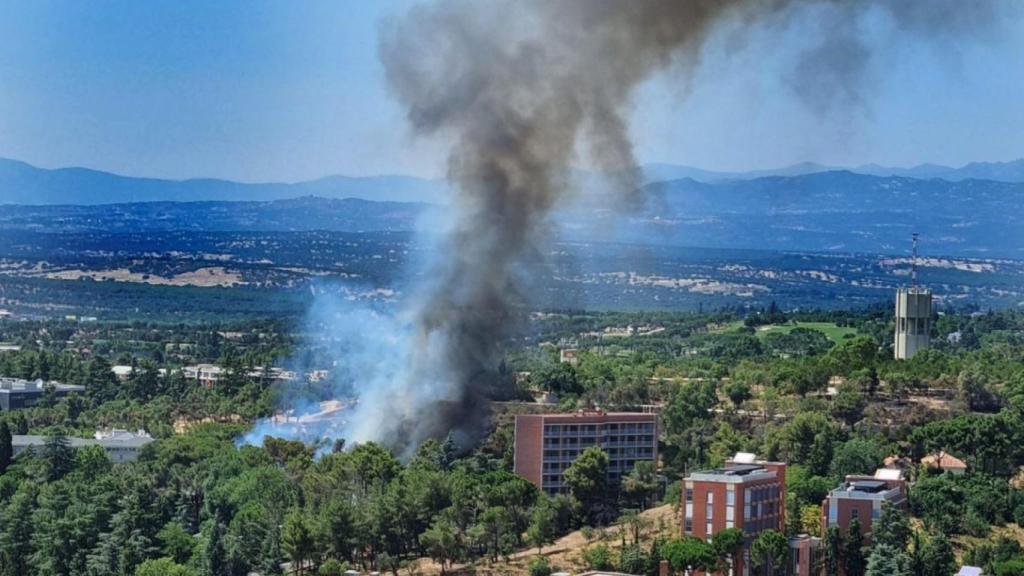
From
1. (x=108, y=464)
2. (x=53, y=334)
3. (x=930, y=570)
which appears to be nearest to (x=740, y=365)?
(x=108, y=464)

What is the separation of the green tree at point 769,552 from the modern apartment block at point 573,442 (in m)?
8.20

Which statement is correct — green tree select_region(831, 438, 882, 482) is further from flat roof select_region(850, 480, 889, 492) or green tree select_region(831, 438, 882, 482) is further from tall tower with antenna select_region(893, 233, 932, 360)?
tall tower with antenna select_region(893, 233, 932, 360)

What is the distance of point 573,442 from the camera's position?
42.4m

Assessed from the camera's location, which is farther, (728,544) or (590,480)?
(590,480)

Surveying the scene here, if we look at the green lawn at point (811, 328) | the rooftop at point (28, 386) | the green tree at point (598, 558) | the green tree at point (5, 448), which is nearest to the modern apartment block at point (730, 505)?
the green tree at point (598, 558)

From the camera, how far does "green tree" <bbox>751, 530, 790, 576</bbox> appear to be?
33.0 m

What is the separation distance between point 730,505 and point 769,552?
3.88 ft

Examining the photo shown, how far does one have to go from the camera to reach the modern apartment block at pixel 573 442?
137 ft

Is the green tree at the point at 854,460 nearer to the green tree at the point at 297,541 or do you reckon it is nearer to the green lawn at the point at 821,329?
the green tree at the point at 297,541

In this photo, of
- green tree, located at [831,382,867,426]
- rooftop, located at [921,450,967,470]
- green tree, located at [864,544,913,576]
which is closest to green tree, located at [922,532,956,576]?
green tree, located at [864,544,913,576]

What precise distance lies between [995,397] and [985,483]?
394 inches

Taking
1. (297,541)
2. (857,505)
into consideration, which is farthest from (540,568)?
(857,505)

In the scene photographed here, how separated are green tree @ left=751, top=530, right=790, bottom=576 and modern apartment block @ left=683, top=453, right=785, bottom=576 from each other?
21 centimetres

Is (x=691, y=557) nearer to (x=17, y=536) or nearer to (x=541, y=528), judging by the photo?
(x=541, y=528)
